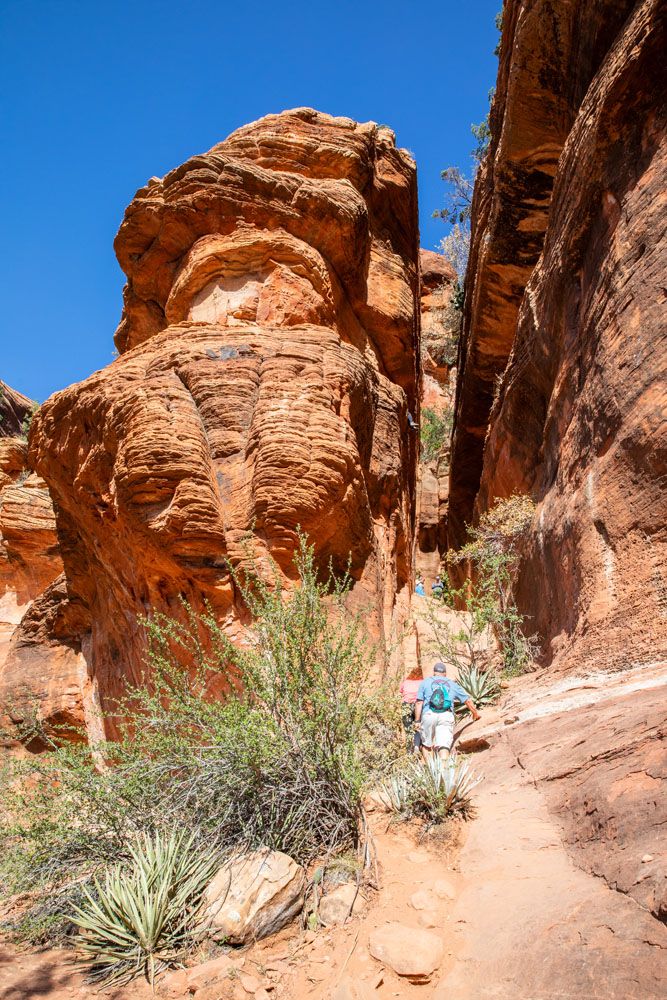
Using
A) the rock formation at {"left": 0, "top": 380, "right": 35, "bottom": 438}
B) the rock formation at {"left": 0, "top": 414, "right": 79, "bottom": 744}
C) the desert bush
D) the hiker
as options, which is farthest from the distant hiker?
the rock formation at {"left": 0, "top": 380, "right": 35, "bottom": 438}

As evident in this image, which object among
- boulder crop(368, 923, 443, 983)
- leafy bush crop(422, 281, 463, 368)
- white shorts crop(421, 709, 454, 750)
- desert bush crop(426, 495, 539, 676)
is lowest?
boulder crop(368, 923, 443, 983)

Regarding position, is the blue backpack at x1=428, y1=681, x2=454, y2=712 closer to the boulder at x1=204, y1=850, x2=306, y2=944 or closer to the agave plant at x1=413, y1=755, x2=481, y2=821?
the agave plant at x1=413, y1=755, x2=481, y2=821

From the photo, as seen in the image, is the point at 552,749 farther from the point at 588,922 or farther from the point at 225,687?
the point at 225,687

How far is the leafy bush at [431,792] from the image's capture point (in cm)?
504

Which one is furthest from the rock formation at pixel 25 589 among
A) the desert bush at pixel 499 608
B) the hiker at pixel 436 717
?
the hiker at pixel 436 717

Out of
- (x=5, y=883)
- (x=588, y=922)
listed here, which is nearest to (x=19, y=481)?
(x=5, y=883)

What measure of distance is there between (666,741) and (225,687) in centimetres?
501

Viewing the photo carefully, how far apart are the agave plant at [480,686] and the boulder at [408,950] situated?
4.97 metres

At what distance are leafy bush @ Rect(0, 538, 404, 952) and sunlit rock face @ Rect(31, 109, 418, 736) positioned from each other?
1502 millimetres

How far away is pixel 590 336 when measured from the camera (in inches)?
292

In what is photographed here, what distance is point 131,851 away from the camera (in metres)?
4.45

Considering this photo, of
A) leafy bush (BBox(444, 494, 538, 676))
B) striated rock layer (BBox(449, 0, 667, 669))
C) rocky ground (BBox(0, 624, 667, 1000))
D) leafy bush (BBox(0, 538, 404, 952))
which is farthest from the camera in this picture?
leafy bush (BBox(444, 494, 538, 676))

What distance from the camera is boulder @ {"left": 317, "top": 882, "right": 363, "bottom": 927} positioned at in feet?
13.1

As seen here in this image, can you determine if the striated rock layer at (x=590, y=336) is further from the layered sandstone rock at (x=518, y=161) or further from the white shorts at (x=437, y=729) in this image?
the white shorts at (x=437, y=729)
